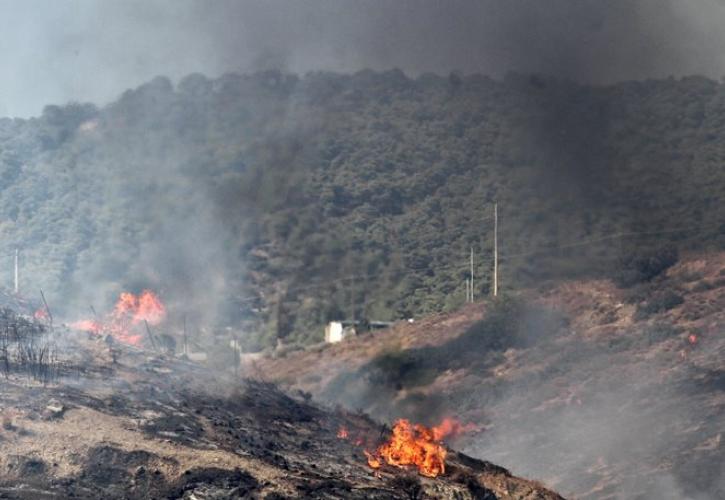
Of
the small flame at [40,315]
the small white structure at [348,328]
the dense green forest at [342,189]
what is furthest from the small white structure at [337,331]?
the small flame at [40,315]

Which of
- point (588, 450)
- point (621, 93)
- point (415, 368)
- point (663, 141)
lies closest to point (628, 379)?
point (588, 450)

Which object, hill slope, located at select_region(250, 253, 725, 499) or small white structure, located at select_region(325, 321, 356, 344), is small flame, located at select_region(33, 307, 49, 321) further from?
small white structure, located at select_region(325, 321, 356, 344)

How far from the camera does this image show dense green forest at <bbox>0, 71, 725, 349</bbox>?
340 feet

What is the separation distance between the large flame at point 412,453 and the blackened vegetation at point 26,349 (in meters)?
14.1

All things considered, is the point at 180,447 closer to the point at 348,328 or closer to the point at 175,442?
the point at 175,442

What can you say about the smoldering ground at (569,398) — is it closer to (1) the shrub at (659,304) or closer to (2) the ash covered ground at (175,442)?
(1) the shrub at (659,304)

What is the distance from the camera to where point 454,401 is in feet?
249

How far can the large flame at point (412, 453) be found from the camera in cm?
4847

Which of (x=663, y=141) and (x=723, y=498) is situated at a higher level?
(x=663, y=141)

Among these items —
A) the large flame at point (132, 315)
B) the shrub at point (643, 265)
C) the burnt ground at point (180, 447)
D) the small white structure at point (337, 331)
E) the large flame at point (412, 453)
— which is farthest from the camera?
the small white structure at point (337, 331)

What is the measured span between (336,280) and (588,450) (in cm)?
3655

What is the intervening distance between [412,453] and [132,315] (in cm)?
5284

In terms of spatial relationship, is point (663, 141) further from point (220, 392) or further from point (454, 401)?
point (220, 392)

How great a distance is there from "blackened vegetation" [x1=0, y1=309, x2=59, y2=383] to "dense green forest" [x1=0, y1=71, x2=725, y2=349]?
38.2 meters
